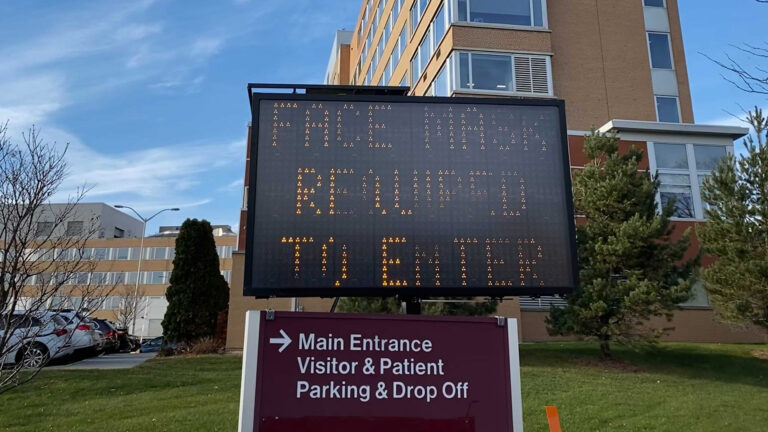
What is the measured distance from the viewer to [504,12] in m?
20.0

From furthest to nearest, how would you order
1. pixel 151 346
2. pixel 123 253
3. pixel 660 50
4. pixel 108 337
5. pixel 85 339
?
pixel 123 253
pixel 151 346
pixel 660 50
pixel 108 337
pixel 85 339

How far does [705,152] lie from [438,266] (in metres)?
17.8

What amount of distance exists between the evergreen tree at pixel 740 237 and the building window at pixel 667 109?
6420 millimetres

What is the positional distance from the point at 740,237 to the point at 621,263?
3750 mm

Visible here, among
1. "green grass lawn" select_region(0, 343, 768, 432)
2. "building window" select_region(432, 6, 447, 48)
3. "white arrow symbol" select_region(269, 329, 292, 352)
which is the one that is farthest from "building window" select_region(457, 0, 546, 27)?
"white arrow symbol" select_region(269, 329, 292, 352)

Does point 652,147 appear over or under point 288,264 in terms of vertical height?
over

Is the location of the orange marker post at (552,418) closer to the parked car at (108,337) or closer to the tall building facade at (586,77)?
the tall building facade at (586,77)

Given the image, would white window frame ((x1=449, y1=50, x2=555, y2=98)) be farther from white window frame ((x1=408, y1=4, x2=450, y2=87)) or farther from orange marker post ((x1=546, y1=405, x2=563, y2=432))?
orange marker post ((x1=546, y1=405, x2=563, y2=432))

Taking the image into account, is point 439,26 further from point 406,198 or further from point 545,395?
point 406,198

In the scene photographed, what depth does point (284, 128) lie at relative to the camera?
5715 mm

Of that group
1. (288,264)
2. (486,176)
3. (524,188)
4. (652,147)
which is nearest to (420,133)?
(486,176)

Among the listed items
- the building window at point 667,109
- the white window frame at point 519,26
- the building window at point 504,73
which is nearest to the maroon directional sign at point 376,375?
the building window at point 504,73

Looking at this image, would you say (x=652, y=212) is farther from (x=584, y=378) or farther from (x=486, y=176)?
(x=486, y=176)

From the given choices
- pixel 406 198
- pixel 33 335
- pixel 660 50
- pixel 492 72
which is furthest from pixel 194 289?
pixel 660 50
